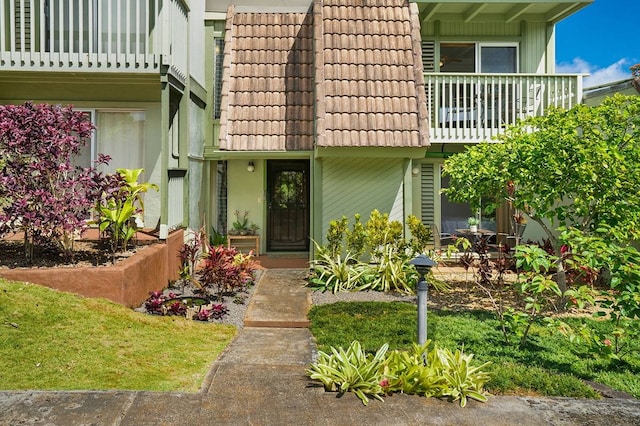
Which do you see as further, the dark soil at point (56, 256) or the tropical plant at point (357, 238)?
the tropical plant at point (357, 238)

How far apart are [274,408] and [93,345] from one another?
8.70 ft

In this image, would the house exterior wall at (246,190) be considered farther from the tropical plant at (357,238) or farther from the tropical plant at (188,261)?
the tropical plant at (357,238)

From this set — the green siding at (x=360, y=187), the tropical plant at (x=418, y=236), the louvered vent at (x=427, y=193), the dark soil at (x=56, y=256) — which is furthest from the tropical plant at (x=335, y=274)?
the louvered vent at (x=427, y=193)

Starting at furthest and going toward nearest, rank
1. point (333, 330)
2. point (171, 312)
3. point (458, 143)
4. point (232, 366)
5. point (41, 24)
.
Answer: point (458, 143)
point (41, 24)
point (171, 312)
point (333, 330)
point (232, 366)

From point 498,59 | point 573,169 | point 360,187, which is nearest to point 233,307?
point 360,187

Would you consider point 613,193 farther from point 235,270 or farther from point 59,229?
point 59,229

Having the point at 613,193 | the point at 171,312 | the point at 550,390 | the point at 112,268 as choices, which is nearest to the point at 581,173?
the point at 613,193

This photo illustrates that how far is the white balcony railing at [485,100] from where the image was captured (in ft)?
43.3

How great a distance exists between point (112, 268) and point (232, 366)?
9.47 feet

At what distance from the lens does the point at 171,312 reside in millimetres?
7941

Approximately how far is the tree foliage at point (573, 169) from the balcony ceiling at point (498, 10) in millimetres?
5610

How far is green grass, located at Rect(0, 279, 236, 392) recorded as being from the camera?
532cm

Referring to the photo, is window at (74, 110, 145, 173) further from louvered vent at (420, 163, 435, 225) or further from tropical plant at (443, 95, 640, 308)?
louvered vent at (420, 163, 435, 225)

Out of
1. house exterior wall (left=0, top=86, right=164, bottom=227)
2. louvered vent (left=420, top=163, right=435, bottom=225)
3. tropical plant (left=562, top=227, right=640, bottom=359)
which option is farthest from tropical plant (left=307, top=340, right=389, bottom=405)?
louvered vent (left=420, top=163, right=435, bottom=225)
